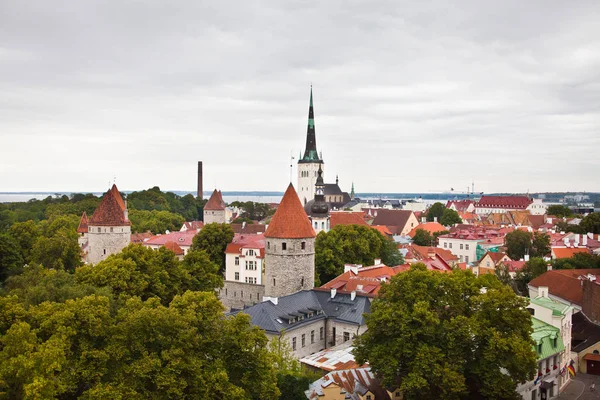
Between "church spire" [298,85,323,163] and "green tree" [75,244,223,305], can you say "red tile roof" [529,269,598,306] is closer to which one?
"green tree" [75,244,223,305]

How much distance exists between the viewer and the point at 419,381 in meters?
22.2

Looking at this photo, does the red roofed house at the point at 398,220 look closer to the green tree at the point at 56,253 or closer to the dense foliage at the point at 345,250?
the dense foliage at the point at 345,250

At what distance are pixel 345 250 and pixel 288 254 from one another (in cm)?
1298

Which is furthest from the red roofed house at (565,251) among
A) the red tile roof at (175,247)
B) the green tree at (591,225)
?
the red tile roof at (175,247)

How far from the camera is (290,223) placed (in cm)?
3866

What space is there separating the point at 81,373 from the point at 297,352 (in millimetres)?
16031

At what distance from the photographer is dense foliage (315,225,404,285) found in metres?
48.5

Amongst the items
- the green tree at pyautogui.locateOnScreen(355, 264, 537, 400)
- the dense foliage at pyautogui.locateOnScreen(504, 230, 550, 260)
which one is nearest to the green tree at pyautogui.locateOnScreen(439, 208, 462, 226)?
the dense foliage at pyautogui.locateOnScreen(504, 230, 550, 260)

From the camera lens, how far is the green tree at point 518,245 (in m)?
61.5

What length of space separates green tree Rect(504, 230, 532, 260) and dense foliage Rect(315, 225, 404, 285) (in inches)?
621

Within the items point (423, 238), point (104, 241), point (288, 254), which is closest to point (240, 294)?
point (288, 254)

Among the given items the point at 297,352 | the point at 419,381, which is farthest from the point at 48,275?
the point at 419,381

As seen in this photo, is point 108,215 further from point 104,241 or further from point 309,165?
point 309,165

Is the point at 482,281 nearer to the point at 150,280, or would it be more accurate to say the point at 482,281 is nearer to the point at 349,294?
the point at 349,294
